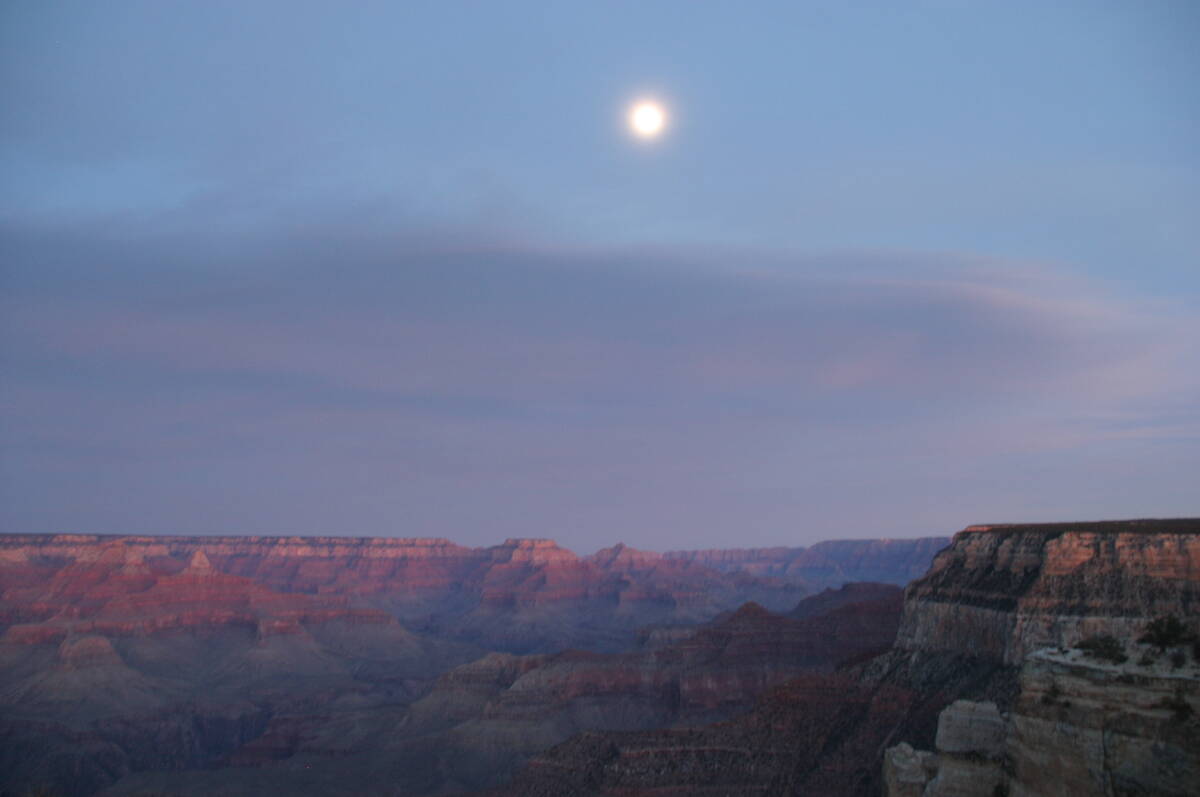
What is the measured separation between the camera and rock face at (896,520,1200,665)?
56.0 metres

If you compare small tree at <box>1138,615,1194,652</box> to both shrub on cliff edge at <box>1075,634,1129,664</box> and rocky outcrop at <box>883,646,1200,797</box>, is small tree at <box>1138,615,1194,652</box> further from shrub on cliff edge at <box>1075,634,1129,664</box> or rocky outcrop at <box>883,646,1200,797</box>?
shrub on cliff edge at <box>1075,634,1129,664</box>

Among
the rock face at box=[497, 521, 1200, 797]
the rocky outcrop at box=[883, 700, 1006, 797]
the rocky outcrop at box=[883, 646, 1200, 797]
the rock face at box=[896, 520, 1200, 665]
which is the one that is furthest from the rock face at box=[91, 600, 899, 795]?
the rocky outcrop at box=[883, 646, 1200, 797]

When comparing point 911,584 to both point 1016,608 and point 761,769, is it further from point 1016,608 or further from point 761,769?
point 761,769

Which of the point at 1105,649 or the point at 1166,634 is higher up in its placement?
the point at 1166,634

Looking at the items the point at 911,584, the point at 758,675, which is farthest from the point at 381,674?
the point at 911,584

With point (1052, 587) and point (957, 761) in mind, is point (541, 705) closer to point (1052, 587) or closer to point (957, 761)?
point (1052, 587)

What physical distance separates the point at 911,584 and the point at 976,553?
8.56 m

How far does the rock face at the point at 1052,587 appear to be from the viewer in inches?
2206

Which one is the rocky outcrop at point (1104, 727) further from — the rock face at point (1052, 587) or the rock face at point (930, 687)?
the rock face at point (1052, 587)

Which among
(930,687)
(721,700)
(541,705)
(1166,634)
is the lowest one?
(541,705)

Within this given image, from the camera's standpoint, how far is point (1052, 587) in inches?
2415

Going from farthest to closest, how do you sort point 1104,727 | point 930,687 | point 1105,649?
point 930,687, point 1105,649, point 1104,727

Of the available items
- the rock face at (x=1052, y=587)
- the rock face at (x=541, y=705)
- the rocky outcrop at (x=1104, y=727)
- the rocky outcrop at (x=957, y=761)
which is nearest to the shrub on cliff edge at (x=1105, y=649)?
the rocky outcrop at (x=1104, y=727)

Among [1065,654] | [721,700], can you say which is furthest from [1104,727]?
[721,700]
